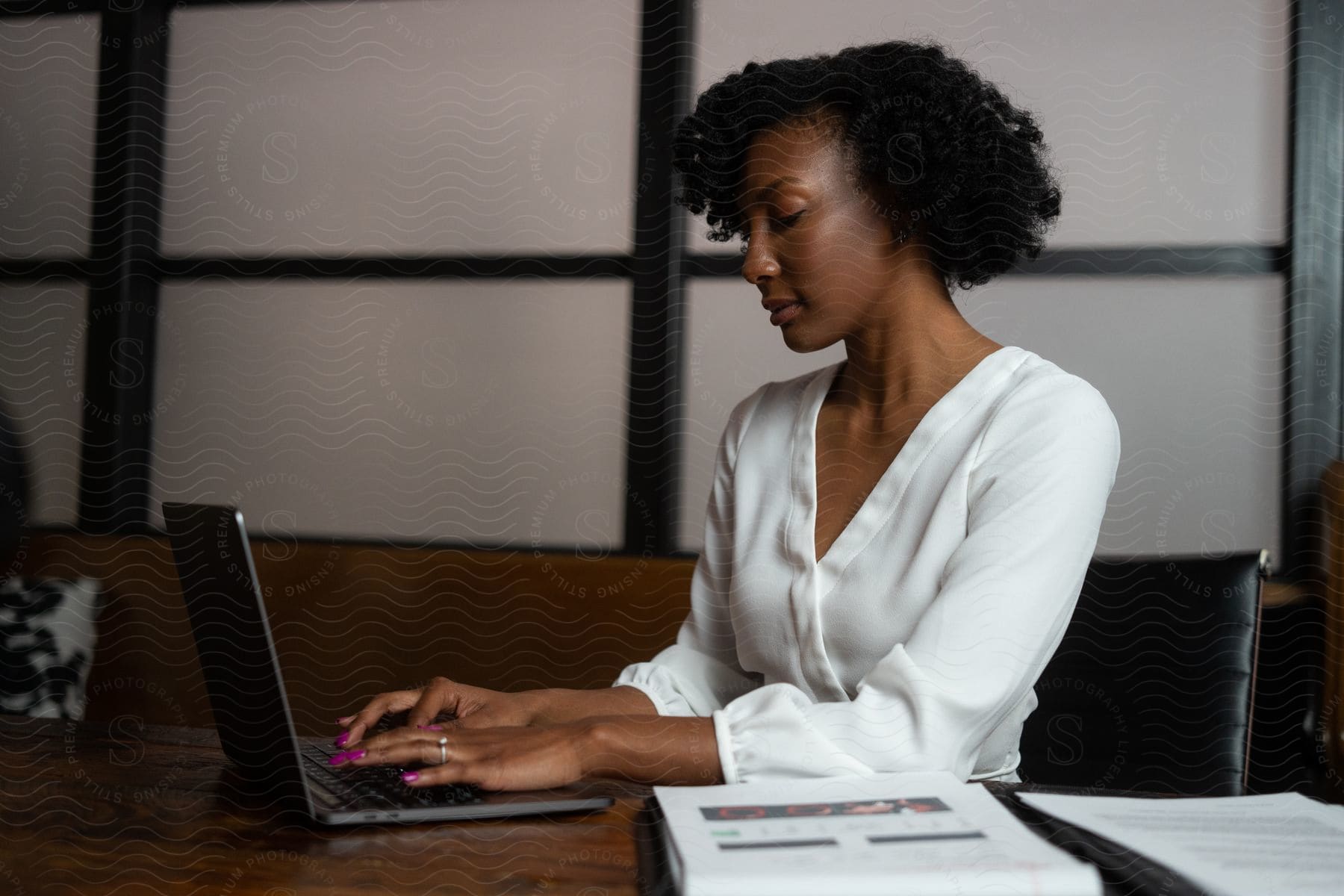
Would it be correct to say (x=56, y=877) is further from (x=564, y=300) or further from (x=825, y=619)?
(x=564, y=300)

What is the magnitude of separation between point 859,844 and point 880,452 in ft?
2.00

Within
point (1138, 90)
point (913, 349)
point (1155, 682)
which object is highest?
point (1138, 90)

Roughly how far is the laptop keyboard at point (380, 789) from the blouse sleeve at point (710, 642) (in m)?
0.33

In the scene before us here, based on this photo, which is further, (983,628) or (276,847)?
(983,628)

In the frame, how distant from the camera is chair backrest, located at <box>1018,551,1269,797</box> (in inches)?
44.8

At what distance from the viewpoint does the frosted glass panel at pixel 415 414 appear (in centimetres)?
189

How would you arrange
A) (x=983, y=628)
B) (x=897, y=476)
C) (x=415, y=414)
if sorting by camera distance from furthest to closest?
1. (x=415, y=414)
2. (x=897, y=476)
3. (x=983, y=628)

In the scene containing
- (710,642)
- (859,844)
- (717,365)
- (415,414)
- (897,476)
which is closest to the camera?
(859,844)

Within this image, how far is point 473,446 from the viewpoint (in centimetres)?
194

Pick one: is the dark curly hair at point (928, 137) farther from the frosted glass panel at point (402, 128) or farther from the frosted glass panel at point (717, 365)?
the frosted glass panel at point (402, 128)

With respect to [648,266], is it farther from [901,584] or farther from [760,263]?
[901,584]

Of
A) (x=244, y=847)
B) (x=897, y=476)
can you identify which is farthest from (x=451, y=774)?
(x=897, y=476)

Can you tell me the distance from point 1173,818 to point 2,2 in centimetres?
267

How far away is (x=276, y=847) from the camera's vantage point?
1.98ft
